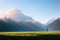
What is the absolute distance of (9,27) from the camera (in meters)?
13.5
